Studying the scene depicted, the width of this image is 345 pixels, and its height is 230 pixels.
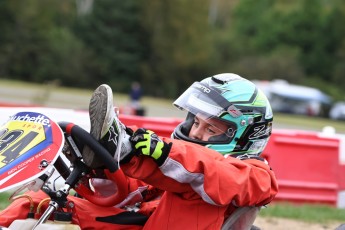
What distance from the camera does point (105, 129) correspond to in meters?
3.00

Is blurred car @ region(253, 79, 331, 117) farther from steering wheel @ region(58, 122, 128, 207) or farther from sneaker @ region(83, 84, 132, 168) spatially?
sneaker @ region(83, 84, 132, 168)

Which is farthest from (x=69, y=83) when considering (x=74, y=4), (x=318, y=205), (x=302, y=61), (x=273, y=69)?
(x=318, y=205)

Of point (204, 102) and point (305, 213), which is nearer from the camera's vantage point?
point (204, 102)

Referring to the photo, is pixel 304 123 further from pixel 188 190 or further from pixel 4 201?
pixel 188 190

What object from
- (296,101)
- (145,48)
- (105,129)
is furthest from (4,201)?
(145,48)

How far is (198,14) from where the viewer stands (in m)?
53.7

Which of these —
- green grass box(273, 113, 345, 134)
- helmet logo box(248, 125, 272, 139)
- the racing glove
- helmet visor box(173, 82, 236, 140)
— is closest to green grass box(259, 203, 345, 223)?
helmet logo box(248, 125, 272, 139)

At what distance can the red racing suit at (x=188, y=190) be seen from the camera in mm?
3221

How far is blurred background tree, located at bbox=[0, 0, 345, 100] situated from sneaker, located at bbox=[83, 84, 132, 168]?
150 feet

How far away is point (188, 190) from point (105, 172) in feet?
1.39

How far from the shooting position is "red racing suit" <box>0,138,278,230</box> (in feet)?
10.6

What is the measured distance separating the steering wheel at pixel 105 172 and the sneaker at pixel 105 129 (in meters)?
0.03

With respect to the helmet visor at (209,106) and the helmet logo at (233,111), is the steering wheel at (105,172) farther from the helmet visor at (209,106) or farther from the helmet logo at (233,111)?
the helmet logo at (233,111)

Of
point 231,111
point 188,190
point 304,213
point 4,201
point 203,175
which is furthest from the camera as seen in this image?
point 304,213
